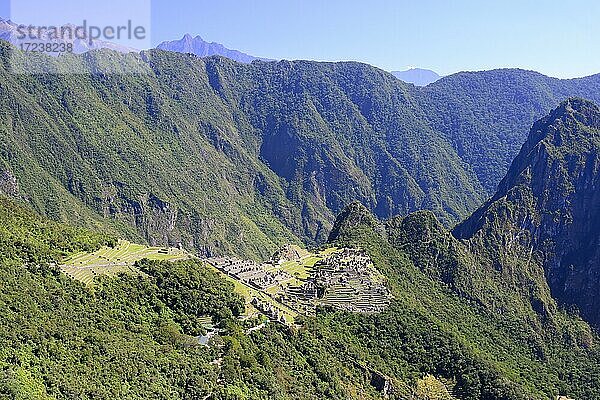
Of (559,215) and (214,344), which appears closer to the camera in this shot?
(214,344)

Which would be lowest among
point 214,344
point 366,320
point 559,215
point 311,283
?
point 366,320

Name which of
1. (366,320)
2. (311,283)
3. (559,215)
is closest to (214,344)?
(311,283)

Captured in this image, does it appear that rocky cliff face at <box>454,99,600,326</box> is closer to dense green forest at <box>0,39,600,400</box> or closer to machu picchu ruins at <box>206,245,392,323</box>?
dense green forest at <box>0,39,600,400</box>

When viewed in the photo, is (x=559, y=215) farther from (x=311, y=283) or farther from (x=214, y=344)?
(x=214, y=344)

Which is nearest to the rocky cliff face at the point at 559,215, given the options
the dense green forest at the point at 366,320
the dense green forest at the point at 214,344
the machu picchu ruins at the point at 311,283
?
the dense green forest at the point at 366,320

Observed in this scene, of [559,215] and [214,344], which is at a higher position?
[559,215]

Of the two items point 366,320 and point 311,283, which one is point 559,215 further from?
point 311,283

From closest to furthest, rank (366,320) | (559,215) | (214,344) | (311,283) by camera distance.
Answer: (214,344) → (366,320) → (311,283) → (559,215)

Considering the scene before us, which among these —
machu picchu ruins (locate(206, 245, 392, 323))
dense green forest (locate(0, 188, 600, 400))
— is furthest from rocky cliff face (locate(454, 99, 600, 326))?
machu picchu ruins (locate(206, 245, 392, 323))

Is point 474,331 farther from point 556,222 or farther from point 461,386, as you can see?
point 556,222

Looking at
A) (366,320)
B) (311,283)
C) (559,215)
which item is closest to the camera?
(366,320)

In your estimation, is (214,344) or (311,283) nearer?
(214,344)
